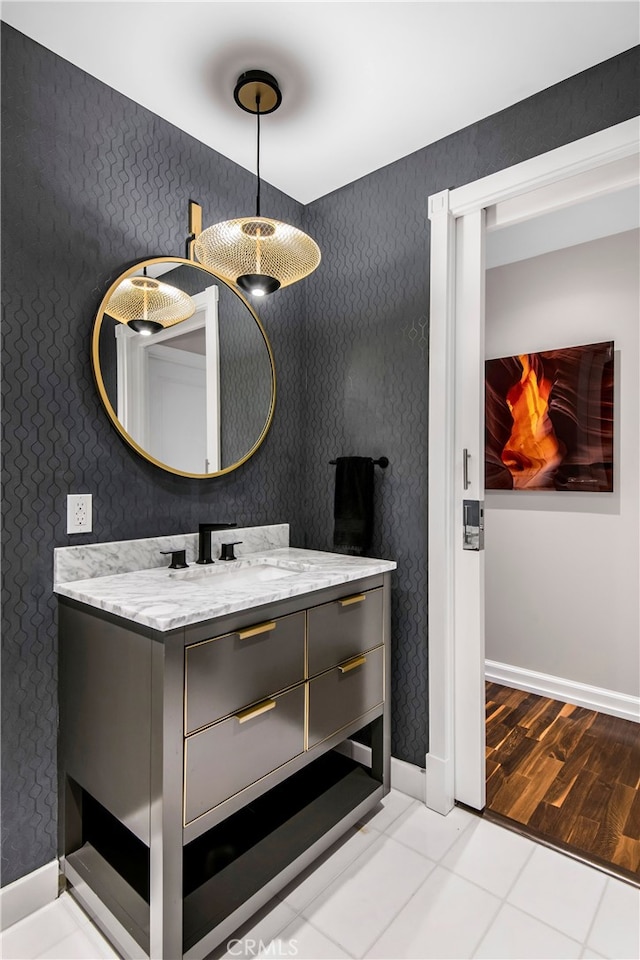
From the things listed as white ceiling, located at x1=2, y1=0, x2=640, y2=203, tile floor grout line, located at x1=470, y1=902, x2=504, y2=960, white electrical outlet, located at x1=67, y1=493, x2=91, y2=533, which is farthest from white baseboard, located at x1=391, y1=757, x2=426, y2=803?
white ceiling, located at x1=2, y1=0, x2=640, y2=203

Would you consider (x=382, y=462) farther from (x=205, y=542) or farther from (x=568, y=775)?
(x=568, y=775)

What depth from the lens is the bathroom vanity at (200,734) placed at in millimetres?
1239

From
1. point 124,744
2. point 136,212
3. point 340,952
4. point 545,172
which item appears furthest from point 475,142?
point 340,952

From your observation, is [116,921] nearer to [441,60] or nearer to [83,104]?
[83,104]

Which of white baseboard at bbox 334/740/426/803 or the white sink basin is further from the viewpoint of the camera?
white baseboard at bbox 334/740/426/803

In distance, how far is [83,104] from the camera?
1659 mm

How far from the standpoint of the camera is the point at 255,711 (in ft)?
4.66

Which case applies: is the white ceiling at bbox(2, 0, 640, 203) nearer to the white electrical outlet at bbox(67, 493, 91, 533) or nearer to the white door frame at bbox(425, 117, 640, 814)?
the white door frame at bbox(425, 117, 640, 814)

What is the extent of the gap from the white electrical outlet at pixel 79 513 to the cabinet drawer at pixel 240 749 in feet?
2.43

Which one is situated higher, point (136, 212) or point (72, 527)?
point (136, 212)

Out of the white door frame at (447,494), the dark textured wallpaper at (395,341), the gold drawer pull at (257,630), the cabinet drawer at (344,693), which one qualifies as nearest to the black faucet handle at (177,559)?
the gold drawer pull at (257,630)

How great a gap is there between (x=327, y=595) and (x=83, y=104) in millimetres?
1750

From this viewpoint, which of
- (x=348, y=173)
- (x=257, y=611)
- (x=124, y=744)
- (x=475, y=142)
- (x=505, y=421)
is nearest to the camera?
(x=124, y=744)

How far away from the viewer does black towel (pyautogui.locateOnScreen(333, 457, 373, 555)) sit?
7.05 ft
